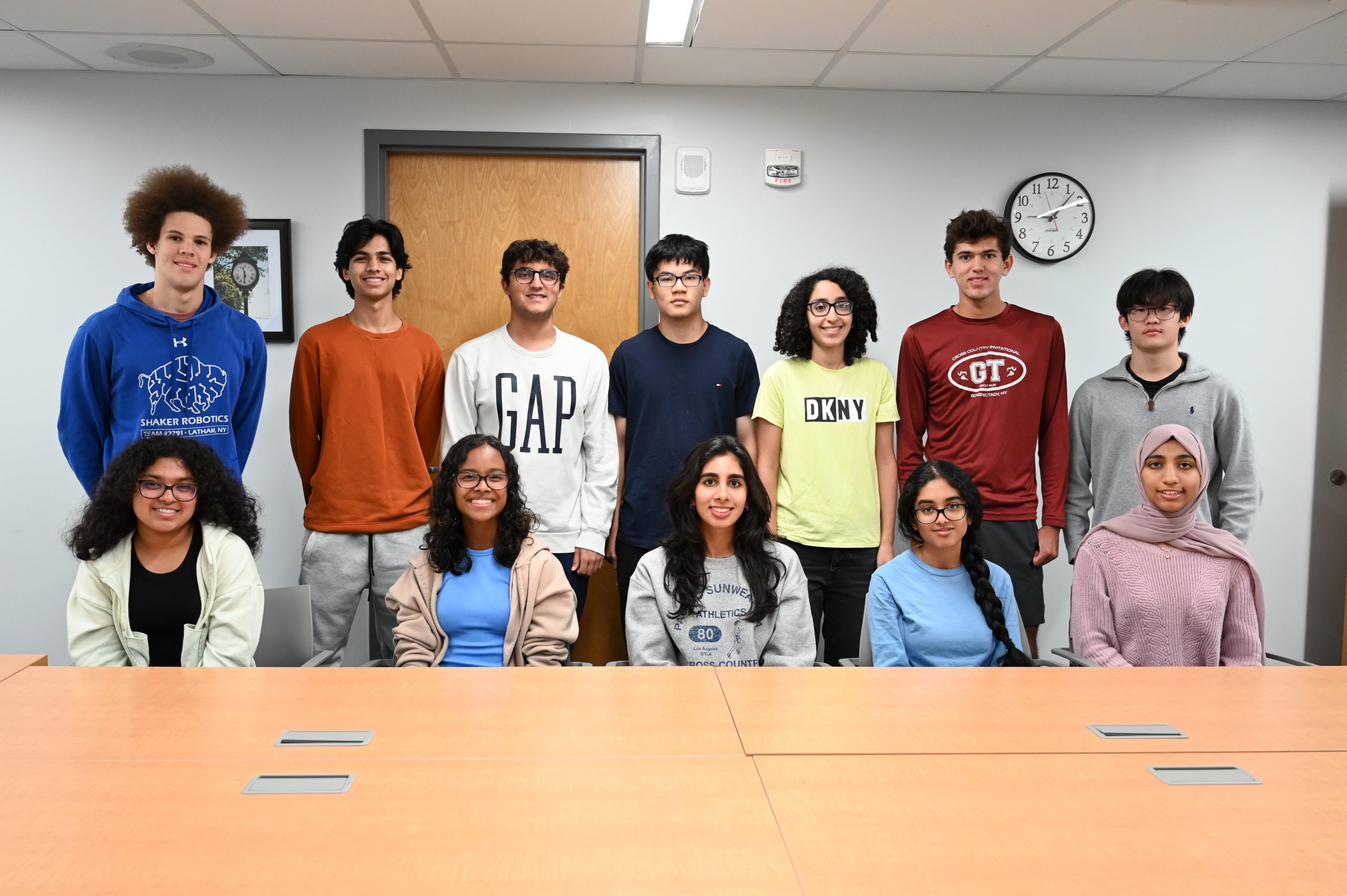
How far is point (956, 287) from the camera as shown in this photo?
3.85 m

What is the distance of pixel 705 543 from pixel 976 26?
2003 millimetres

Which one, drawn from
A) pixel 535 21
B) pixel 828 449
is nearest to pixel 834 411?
pixel 828 449

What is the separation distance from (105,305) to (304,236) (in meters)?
0.82

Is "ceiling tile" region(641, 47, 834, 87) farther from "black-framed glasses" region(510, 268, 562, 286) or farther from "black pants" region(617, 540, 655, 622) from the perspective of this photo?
"black pants" region(617, 540, 655, 622)

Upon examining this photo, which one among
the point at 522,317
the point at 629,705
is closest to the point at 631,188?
the point at 522,317

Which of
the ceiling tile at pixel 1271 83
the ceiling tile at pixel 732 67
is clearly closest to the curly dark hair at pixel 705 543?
the ceiling tile at pixel 732 67

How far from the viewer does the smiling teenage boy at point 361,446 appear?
2.94 meters

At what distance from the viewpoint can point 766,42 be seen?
323 centimetres

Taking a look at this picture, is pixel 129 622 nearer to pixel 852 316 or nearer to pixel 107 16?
pixel 107 16

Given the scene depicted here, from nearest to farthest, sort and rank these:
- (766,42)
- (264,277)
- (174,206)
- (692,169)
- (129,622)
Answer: (129,622) < (174,206) < (766,42) < (264,277) < (692,169)

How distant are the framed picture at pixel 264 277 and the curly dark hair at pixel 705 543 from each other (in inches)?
76.6

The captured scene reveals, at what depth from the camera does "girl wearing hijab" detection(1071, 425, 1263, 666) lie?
2.36m

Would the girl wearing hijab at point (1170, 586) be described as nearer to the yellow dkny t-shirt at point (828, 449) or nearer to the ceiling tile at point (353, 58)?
Result: the yellow dkny t-shirt at point (828, 449)

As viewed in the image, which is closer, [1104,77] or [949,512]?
[949,512]
